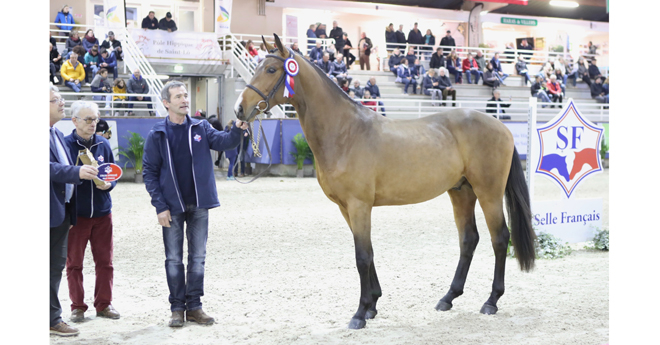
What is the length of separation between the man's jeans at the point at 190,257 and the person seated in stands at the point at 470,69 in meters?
18.8

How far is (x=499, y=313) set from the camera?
424 cm

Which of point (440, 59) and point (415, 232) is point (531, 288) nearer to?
point (415, 232)

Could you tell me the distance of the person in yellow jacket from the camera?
14.8 metres

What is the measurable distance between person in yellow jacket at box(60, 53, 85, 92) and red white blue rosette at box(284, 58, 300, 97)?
12.4 m

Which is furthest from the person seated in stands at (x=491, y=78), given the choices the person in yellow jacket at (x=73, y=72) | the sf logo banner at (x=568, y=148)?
the sf logo banner at (x=568, y=148)

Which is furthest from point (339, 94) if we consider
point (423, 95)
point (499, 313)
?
point (423, 95)

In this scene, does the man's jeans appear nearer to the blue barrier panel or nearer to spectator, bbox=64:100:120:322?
spectator, bbox=64:100:120:322

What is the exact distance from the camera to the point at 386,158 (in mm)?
4035

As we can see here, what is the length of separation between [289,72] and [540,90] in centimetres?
Answer: 1760

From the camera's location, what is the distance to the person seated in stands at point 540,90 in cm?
1970

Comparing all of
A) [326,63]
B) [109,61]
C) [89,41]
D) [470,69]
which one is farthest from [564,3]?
[89,41]
